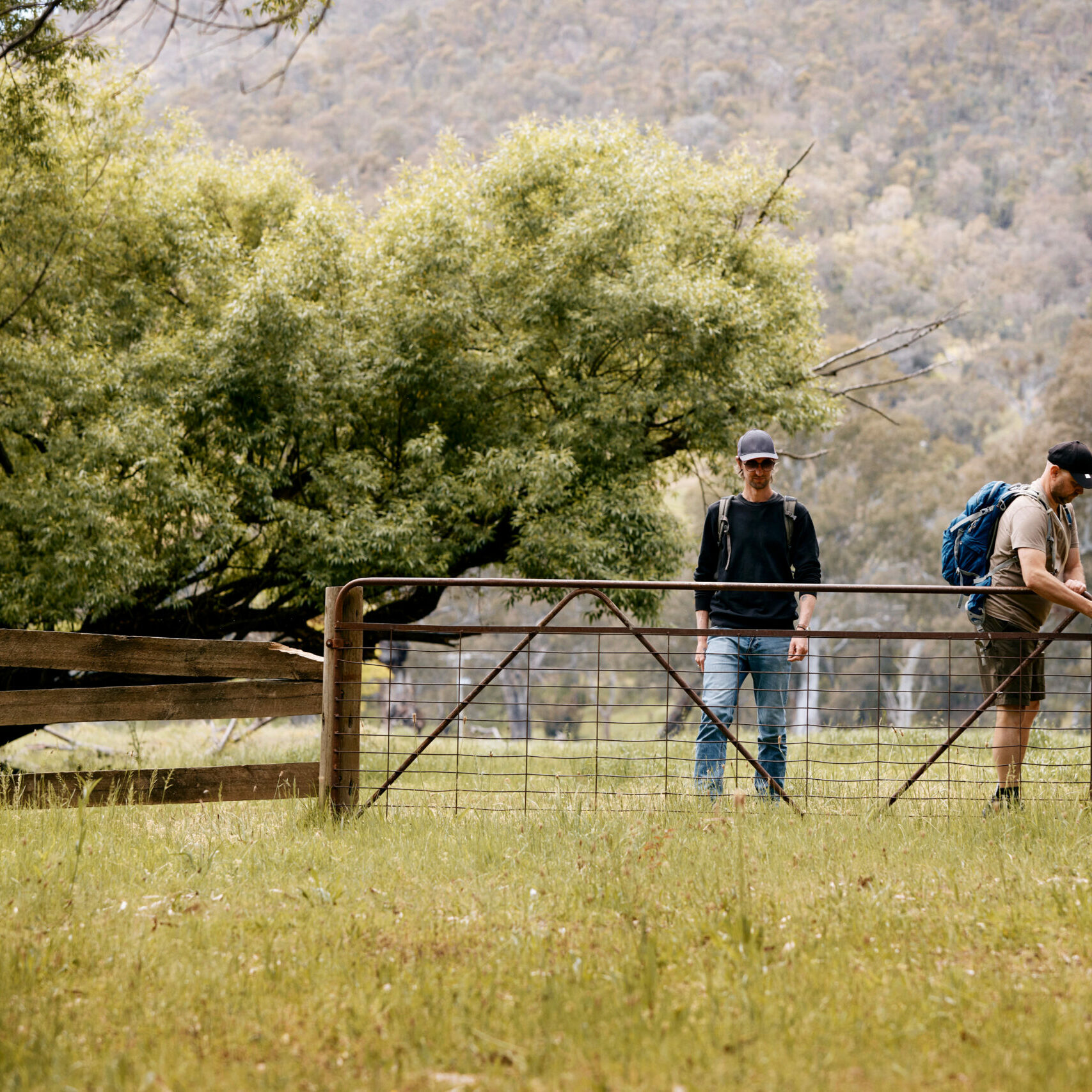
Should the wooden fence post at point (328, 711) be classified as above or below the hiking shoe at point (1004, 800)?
above

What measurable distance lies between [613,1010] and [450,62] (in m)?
151

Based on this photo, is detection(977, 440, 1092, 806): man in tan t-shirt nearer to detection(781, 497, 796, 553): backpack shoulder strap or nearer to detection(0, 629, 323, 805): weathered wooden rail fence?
detection(781, 497, 796, 553): backpack shoulder strap

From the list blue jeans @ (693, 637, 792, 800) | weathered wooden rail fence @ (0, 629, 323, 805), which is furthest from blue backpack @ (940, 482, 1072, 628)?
weathered wooden rail fence @ (0, 629, 323, 805)

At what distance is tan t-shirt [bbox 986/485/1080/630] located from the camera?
213 inches

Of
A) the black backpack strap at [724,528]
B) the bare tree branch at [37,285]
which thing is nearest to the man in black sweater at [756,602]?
the black backpack strap at [724,528]

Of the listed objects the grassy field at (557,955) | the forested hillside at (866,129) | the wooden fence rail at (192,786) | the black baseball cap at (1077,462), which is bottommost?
the grassy field at (557,955)

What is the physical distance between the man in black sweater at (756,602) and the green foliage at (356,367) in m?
6.88

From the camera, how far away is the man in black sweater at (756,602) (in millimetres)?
5820

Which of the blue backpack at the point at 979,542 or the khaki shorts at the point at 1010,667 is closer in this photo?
the khaki shorts at the point at 1010,667

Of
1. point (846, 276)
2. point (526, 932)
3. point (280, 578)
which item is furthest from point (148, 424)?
point (846, 276)

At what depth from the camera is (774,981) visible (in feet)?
10.1

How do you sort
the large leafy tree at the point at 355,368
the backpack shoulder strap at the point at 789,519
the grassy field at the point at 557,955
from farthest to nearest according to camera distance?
the large leafy tree at the point at 355,368 → the backpack shoulder strap at the point at 789,519 → the grassy field at the point at 557,955

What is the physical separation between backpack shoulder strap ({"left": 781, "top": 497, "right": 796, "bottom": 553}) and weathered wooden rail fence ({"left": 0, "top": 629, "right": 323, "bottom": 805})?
2.83 metres

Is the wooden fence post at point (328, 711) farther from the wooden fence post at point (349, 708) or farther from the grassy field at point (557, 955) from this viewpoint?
the grassy field at point (557, 955)
